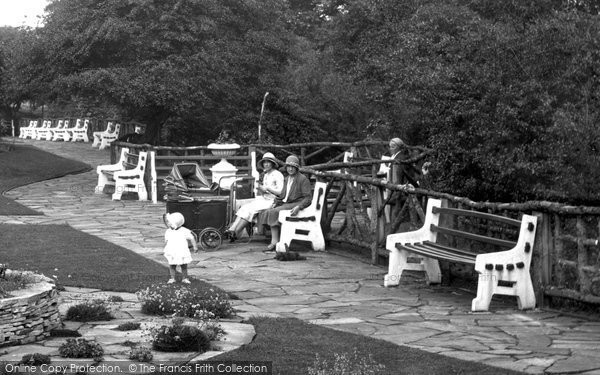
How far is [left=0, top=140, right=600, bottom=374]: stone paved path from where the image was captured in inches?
328

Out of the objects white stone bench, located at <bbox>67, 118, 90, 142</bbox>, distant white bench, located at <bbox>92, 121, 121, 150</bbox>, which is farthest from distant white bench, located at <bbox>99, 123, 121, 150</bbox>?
white stone bench, located at <bbox>67, 118, 90, 142</bbox>

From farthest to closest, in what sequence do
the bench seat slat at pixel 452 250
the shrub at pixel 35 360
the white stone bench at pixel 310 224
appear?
the white stone bench at pixel 310 224
the bench seat slat at pixel 452 250
the shrub at pixel 35 360

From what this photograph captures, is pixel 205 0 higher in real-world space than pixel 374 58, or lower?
higher

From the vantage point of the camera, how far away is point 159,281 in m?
11.6

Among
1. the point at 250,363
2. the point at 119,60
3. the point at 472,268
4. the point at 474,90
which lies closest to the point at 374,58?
the point at 119,60

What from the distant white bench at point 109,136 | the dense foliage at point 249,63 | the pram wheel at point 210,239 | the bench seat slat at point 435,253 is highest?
the dense foliage at point 249,63

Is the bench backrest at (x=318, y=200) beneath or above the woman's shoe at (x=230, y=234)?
above

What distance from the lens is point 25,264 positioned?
12742 millimetres

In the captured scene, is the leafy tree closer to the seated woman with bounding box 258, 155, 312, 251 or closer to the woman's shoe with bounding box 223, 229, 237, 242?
the woman's shoe with bounding box 223, 229, 237, 242

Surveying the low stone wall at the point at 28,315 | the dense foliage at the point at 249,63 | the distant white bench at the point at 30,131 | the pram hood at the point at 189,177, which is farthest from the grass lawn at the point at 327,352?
the distant white bench at the point at 30,131

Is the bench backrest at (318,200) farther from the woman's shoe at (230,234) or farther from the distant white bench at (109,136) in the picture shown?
the distant white bench at (109,136)

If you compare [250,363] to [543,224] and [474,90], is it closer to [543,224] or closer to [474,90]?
[543,224]

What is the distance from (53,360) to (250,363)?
159 centimetres

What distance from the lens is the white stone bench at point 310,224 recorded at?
14719 mm
